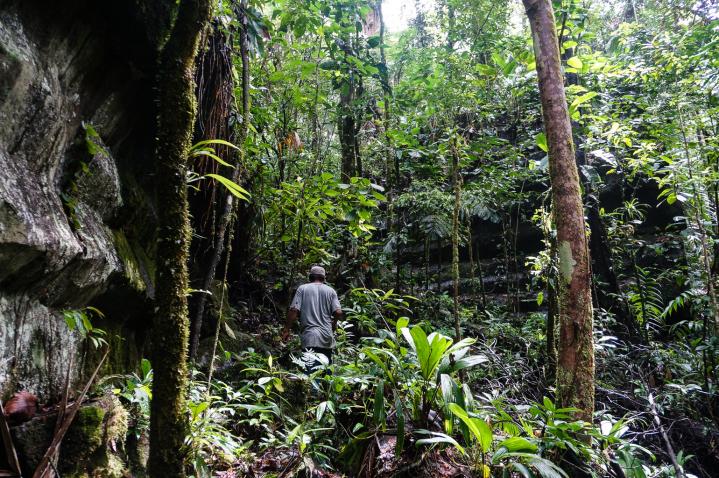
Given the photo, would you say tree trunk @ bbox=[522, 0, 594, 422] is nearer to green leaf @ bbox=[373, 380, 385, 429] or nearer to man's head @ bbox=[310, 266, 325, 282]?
green leaf @ bbox=[373, 380, 385, 429]

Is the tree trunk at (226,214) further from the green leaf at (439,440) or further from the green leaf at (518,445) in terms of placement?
the green leaf at (518,445)

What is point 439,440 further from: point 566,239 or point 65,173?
point 65,173

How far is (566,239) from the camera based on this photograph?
316 centimetres

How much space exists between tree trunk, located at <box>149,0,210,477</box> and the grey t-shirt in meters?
3.71

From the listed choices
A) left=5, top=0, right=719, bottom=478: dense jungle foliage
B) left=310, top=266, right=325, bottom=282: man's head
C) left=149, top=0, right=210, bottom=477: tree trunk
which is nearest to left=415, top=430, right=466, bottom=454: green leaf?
left=5, top=0, right=719, bottom=478: dense jungle foliage

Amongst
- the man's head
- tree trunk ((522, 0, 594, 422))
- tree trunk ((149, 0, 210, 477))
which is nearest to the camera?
tree trunk ((149, 0, 210, 477))

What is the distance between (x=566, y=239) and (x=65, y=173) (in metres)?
3.60

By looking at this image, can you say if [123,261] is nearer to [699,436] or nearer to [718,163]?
[699,436]

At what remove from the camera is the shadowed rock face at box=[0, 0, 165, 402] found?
211 centimetres

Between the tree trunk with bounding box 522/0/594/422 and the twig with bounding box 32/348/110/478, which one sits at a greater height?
the tree trunk with bounding box 522/0/594/422

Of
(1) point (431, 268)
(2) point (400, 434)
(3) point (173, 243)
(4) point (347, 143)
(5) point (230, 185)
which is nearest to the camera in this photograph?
(3) point (173, 243)

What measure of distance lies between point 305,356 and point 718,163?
5.90 meters

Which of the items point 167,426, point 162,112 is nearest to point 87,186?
point 162,112

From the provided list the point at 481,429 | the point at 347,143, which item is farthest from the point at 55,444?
the point at 347,143
